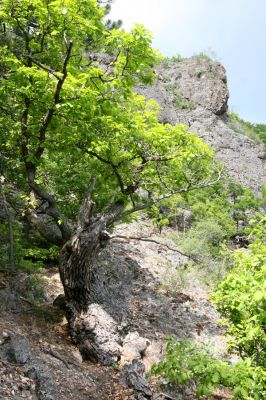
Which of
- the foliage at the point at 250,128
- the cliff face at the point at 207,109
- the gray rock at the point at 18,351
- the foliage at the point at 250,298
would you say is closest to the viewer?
the foliage at the point at 250,298

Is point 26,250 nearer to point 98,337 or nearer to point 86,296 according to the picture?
point 86,296

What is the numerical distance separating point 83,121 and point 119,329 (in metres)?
4.40

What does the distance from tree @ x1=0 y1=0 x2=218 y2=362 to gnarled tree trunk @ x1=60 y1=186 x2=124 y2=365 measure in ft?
0.07

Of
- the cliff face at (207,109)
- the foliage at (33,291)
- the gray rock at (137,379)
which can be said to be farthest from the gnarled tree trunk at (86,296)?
the cliff face at (207,109)

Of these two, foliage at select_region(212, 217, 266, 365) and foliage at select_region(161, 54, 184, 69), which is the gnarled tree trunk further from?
foliage at select_region(161, 54, 184, 69)

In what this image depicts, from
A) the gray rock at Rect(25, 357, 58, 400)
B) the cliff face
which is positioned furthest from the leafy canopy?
the cliff face

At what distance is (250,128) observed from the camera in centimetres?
4991

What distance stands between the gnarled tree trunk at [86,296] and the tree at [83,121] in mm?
23

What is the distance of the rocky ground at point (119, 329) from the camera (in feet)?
18.5

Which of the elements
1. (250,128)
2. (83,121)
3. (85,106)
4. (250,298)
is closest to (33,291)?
(83,121)

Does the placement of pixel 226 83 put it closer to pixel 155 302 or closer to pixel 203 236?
pixel 203 236

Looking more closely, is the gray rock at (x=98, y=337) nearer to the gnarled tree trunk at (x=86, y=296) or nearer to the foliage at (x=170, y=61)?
the gnarled tree trunk at (x=86, y=296)

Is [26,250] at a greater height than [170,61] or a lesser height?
lesser

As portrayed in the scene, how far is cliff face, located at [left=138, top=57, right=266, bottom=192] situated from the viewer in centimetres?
3712
